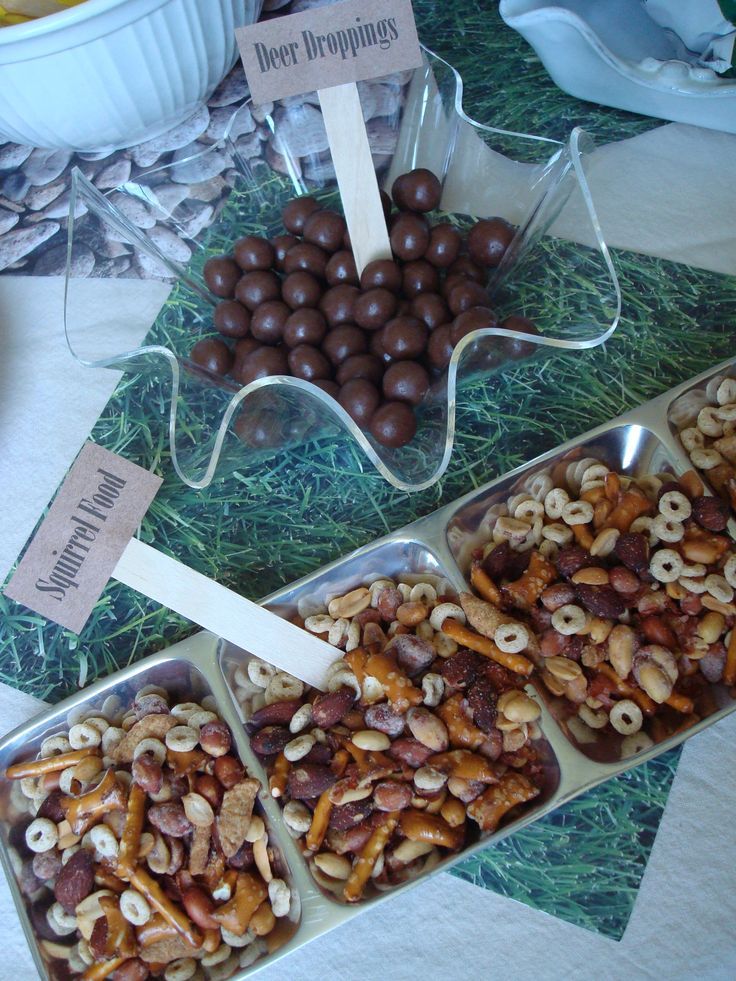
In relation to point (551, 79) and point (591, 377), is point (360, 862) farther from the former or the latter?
point (551, 79)

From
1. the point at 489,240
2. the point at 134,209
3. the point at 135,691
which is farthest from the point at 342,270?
the point at 135,691

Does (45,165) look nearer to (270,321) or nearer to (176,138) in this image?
(176,138)

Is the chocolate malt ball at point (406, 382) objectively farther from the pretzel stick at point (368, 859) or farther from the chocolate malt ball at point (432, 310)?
the pretzel stick at point (368, 859)

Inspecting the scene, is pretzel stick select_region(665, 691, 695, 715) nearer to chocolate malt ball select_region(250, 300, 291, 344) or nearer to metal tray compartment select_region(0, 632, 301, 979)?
metal tray compartment select_region(0, 632, 301, 979)

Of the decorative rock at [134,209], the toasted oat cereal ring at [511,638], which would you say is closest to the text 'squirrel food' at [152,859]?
the toasted oat cereal ring at [511,638]

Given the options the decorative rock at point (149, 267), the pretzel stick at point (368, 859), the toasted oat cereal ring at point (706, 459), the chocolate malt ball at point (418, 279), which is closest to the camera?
the pretzel stick at point (368, 859)
